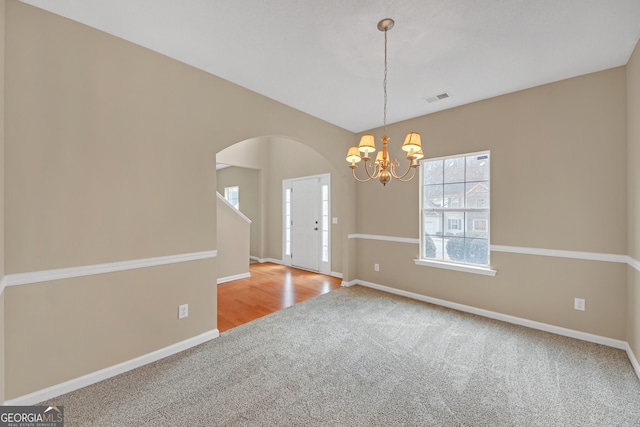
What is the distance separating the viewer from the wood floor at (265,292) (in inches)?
129

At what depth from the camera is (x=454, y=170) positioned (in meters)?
3.49

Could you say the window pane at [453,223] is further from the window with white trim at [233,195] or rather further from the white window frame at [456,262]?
the window with white trim at [233,195]

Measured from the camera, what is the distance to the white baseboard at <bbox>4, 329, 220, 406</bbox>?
5.66 feet

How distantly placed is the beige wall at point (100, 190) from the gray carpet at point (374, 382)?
34cm

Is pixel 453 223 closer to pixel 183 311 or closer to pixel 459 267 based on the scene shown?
pixel 459 267

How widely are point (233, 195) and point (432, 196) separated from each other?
5.64 meters

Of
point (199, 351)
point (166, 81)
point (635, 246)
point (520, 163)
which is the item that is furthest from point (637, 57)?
point (199, 351)

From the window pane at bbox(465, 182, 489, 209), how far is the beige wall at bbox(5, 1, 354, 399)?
3.10 m

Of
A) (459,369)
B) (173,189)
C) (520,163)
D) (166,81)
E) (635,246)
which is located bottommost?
(459,369)

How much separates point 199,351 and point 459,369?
7.68 feet

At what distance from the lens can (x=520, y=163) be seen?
293cm

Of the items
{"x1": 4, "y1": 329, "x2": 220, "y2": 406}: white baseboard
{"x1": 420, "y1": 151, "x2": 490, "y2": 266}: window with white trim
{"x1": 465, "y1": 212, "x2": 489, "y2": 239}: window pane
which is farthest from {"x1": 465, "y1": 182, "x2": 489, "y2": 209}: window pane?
{"x1": 4, "y1": 329, "x2": 220, "y2": 406}: white baseboard

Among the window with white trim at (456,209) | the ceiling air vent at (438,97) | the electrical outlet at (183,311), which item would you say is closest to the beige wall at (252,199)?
the electrical outlet at (183,311)

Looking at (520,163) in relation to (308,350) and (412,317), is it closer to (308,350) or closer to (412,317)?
(412,317)
